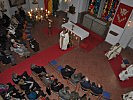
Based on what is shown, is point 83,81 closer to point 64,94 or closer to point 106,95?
point 64,94

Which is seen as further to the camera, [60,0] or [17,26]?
[60,0]

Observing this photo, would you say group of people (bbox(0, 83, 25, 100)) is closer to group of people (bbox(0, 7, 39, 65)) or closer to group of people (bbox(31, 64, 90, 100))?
group of people (bbox(31, 64, 90, 100))

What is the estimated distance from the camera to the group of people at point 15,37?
29.9ft

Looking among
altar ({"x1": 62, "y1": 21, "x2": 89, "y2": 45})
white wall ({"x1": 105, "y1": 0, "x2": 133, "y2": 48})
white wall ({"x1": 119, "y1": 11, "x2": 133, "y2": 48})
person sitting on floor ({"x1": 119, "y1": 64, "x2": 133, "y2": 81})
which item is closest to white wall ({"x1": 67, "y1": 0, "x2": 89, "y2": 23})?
altar ({"x1": 62, "y1": 21, "x2": 89, "y2": 45})

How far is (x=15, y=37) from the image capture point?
10.1m

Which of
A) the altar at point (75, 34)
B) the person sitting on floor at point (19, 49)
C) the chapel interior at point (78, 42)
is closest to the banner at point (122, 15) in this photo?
the chapel interior at point (78, 42)

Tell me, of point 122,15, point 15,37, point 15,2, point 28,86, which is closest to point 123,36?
point 122,15

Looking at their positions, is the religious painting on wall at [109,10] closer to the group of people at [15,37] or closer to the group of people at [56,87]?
the group of people at [15,37]

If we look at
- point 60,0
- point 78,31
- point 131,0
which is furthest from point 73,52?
point 60,0

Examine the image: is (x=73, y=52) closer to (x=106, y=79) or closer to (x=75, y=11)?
(x=106, y=79)

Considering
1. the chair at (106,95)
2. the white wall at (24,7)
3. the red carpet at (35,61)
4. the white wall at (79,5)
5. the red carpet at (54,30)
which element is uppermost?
the white wall at (79,5)

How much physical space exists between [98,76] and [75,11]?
618 cm

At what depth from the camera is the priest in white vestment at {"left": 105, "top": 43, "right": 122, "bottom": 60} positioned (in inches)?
383

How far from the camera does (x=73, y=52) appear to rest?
10.6m
